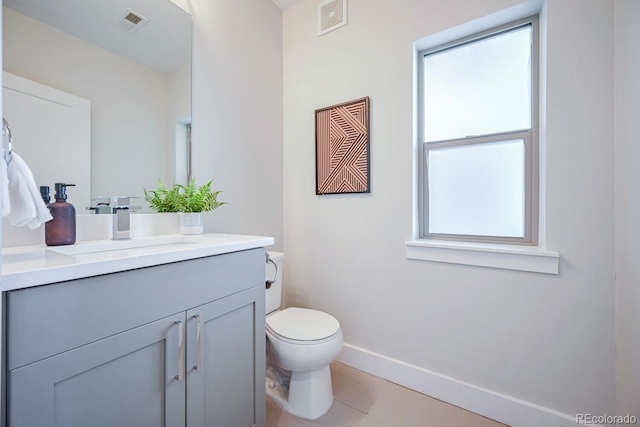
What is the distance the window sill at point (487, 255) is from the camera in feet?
4.23

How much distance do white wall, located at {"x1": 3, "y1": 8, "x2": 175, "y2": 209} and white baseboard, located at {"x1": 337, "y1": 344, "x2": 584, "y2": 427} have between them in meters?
1.66

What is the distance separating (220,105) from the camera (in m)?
1.69

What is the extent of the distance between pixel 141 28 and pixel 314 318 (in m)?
1.76

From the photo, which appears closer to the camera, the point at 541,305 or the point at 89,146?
the point at 89,146

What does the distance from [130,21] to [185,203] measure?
0.90 metres

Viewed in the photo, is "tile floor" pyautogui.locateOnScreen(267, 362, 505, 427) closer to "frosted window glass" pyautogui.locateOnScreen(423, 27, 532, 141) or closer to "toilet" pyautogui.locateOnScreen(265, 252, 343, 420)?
"toilet" pyautogui.locateOnScreen(265, 252, 343, 420)

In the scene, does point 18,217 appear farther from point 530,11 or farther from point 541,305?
point 530,11

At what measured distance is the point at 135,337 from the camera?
79cm

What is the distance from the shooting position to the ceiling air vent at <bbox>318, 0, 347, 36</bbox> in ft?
6.04

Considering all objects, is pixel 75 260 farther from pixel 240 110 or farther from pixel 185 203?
pixel 240 110

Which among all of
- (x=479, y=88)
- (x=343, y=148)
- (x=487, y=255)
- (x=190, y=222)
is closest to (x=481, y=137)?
(x=479, y=88)

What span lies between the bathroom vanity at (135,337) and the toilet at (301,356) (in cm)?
21

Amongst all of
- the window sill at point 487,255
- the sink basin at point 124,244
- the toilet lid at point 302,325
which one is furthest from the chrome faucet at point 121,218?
the window sill at point 487,255

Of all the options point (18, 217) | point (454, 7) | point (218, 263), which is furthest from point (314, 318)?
point (454, 7)
